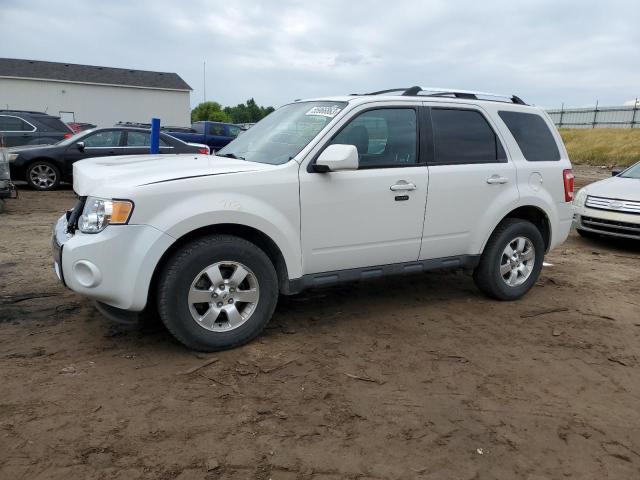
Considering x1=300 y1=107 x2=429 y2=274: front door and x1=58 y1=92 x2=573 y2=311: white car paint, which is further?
x1=300 y1=107 x2=429 y2=274: front door

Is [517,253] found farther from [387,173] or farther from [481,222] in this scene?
[387,173]

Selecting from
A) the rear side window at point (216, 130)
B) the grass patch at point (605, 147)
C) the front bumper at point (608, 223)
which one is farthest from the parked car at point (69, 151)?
the grass patch at point (605, 147)

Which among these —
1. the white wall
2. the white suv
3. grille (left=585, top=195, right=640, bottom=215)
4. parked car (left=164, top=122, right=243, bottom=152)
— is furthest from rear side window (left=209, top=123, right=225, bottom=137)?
the white wall

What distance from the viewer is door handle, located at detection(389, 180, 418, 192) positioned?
4.33 metres

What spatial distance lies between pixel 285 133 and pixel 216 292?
59.3 inches

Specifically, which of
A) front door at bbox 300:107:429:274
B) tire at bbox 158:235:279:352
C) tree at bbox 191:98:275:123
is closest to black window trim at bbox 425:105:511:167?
front door at bbox 300:107:429:274

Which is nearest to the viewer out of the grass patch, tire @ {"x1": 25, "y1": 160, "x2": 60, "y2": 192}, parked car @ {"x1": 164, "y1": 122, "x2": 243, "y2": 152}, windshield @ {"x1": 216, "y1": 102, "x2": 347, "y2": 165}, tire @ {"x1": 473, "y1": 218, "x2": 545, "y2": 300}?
windshield @ {"x1": 216, "y1": 102, "x2": 347, "y2": 165}

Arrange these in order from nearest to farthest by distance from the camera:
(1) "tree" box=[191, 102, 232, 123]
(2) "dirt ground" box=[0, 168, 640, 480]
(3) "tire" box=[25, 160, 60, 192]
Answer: (2) "dirt ground" box=[0, 168, 640, 480] < (3) "tire" box=[25, 160, 60, 192] < (1) "tree" box=[191, 102, 232, 123]

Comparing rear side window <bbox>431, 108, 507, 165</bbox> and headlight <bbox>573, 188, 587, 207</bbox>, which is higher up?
rear side window <bbox>431, 108, 507, 165</bbox>

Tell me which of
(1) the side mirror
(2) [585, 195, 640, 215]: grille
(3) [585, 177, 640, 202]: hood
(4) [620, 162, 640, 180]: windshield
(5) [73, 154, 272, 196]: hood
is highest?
(1) the side mirror

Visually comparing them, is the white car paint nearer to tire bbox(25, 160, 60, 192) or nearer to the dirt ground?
the dirt ground

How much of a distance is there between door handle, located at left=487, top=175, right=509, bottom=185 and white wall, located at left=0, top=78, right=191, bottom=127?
1588 inches

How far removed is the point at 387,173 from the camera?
4.32 meters

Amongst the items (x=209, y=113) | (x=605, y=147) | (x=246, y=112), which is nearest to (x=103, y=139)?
(x=605, y=147)
